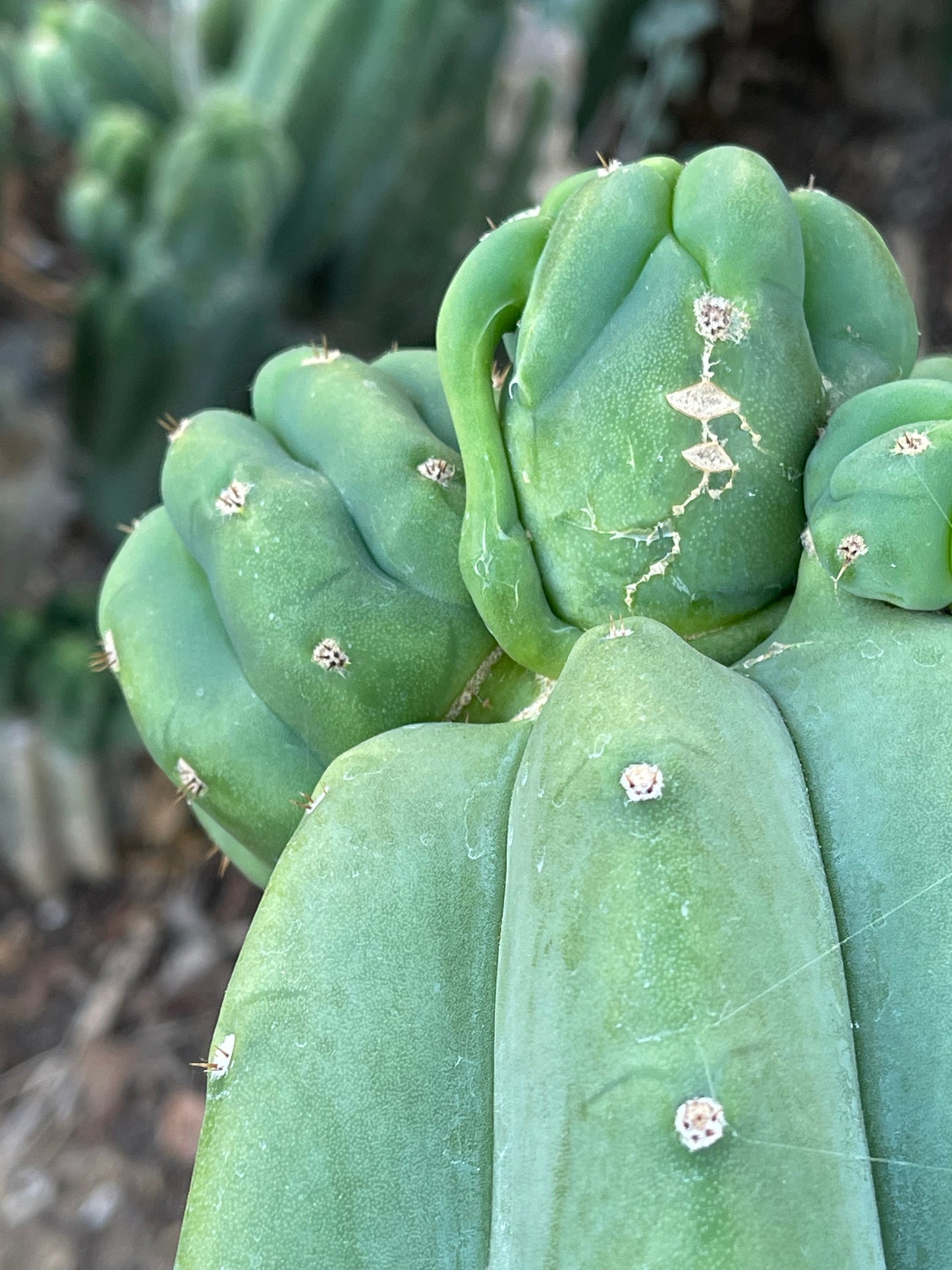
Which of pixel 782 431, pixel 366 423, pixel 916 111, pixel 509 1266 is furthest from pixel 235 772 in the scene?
pixel 916 111

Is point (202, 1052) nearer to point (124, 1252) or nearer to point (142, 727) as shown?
point (124, 1252)

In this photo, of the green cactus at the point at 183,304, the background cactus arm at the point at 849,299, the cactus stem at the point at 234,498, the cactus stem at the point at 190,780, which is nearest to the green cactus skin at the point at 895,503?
the background cactus arm at the point at 849,299

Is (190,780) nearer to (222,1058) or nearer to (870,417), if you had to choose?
(222,1058)

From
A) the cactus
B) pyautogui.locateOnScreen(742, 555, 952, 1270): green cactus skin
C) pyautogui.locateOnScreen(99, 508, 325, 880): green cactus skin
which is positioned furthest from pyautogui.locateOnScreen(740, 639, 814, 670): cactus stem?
the cactus

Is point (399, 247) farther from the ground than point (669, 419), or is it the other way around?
point (669, 419)

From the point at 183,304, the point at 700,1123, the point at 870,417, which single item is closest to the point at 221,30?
the point at 183,304
